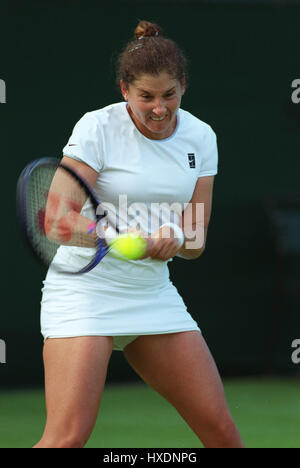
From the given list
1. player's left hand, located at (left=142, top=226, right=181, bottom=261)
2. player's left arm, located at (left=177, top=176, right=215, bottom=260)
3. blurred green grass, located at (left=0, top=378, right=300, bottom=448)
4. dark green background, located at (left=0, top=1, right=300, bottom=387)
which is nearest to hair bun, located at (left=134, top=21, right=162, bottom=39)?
player's left arm, located at (left=177, top=176, right=215, bottom=260)

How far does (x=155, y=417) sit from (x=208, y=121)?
6.14 feet

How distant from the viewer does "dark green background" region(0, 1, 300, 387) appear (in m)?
5.50

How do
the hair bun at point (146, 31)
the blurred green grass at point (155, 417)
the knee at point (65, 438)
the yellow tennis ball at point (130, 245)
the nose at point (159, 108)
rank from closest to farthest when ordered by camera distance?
the knee at point (65, 438) → the yellow tennis ball at point (130, 245) → the nose at point (159, 108) → the hair bun at point (146, 31) → the blurred green grass at point (155, 417)

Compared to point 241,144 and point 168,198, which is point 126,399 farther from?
point 168,198

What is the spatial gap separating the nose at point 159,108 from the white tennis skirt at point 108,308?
464 millimetres

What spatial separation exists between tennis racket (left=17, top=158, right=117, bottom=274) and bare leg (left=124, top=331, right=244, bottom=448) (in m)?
0.32

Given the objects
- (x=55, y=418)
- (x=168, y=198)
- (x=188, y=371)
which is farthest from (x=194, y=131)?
(x=55, y=418)

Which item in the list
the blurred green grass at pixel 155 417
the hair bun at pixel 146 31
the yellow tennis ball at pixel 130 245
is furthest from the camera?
the blurred green grass at pixel 155 417

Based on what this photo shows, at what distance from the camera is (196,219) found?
2941mm

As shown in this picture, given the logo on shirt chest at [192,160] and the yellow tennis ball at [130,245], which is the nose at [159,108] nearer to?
the logo on shirt chest at [192,160]

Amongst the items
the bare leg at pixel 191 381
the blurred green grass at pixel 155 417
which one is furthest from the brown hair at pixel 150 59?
the blurred green grass at pixel 155 417

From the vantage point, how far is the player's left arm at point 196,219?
2920 mm

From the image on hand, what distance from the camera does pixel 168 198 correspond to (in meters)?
2.85

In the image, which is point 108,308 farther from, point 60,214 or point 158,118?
point 158,118
